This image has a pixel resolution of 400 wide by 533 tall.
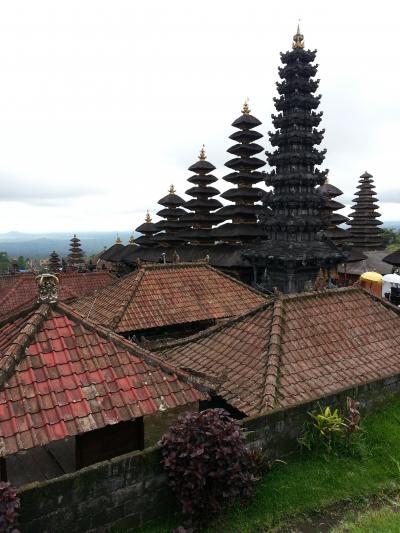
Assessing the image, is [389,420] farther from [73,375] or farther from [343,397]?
[73,375]

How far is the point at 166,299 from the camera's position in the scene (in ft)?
46.2

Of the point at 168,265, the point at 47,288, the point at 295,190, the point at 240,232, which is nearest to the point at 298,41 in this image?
the point at 295,190

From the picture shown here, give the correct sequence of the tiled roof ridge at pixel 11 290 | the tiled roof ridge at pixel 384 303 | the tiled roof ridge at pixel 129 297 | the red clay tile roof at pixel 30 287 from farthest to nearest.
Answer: the tiled roof ridge at pixel 11 290 < the red clay tile roof at pixel 30 287 < the tiled roof ridge at pixel 129 297 < the tiled roof ridge at pixel 384 303

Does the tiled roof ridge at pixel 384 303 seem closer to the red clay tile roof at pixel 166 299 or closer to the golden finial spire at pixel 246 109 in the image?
the red clay tile roof at pixel 166 299

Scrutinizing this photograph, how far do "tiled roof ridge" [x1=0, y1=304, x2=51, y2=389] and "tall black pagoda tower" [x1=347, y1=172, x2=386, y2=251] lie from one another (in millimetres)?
42014

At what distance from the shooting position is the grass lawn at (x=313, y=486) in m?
5.69

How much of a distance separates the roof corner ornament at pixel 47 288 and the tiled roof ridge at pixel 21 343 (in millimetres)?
120

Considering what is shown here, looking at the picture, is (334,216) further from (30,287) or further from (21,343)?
(21,343)

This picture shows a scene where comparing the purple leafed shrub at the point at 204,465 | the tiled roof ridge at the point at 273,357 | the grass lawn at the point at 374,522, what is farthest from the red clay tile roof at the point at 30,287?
the grass lawn at the point at 374,522

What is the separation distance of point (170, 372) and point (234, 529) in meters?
2.43

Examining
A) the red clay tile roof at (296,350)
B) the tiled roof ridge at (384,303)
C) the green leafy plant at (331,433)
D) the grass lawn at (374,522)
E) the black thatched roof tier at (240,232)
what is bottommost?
the grass lawn at (374,522)

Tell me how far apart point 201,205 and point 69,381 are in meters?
30.9

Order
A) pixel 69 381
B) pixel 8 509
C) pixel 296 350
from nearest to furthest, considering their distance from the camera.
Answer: pixel 8 509 → pixel 69 381 → pixel 296 350

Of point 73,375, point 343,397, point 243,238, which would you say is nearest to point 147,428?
point 73,375
